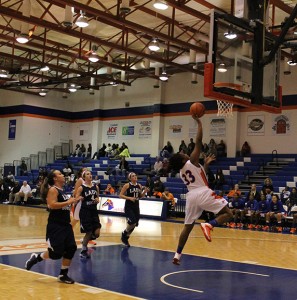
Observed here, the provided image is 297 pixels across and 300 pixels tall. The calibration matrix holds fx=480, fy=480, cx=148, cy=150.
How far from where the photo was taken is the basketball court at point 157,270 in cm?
629

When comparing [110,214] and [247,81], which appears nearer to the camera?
A: [247,81]

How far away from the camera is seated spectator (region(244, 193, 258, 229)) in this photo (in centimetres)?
1673

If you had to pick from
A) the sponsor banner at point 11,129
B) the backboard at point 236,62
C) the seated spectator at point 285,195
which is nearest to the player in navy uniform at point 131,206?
the backboard at point 236,62

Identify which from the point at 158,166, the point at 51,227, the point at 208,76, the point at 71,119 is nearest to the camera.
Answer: the point at 51,227

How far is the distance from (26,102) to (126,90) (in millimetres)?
6653

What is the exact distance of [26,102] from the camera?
3125 cm

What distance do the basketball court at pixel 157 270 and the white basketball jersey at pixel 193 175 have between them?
1.43 meters

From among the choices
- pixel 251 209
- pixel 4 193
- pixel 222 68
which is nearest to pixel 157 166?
pixel 251 209

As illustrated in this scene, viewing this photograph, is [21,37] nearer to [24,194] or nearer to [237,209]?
[237,209]

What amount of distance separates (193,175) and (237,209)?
1105 cm

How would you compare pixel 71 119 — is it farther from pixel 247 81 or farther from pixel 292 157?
pixel 247 81

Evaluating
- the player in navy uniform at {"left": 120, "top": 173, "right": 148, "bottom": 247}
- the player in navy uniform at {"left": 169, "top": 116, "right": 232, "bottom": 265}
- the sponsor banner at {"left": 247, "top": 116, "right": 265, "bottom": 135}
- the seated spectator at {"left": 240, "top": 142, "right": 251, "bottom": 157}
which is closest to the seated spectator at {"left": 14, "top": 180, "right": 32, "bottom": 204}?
the seated spectator at {"left": 240, "top": 142, "right": 251, "bottom": 157}

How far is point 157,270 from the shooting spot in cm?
791

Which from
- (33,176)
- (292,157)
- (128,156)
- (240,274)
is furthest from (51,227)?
(33,176)
